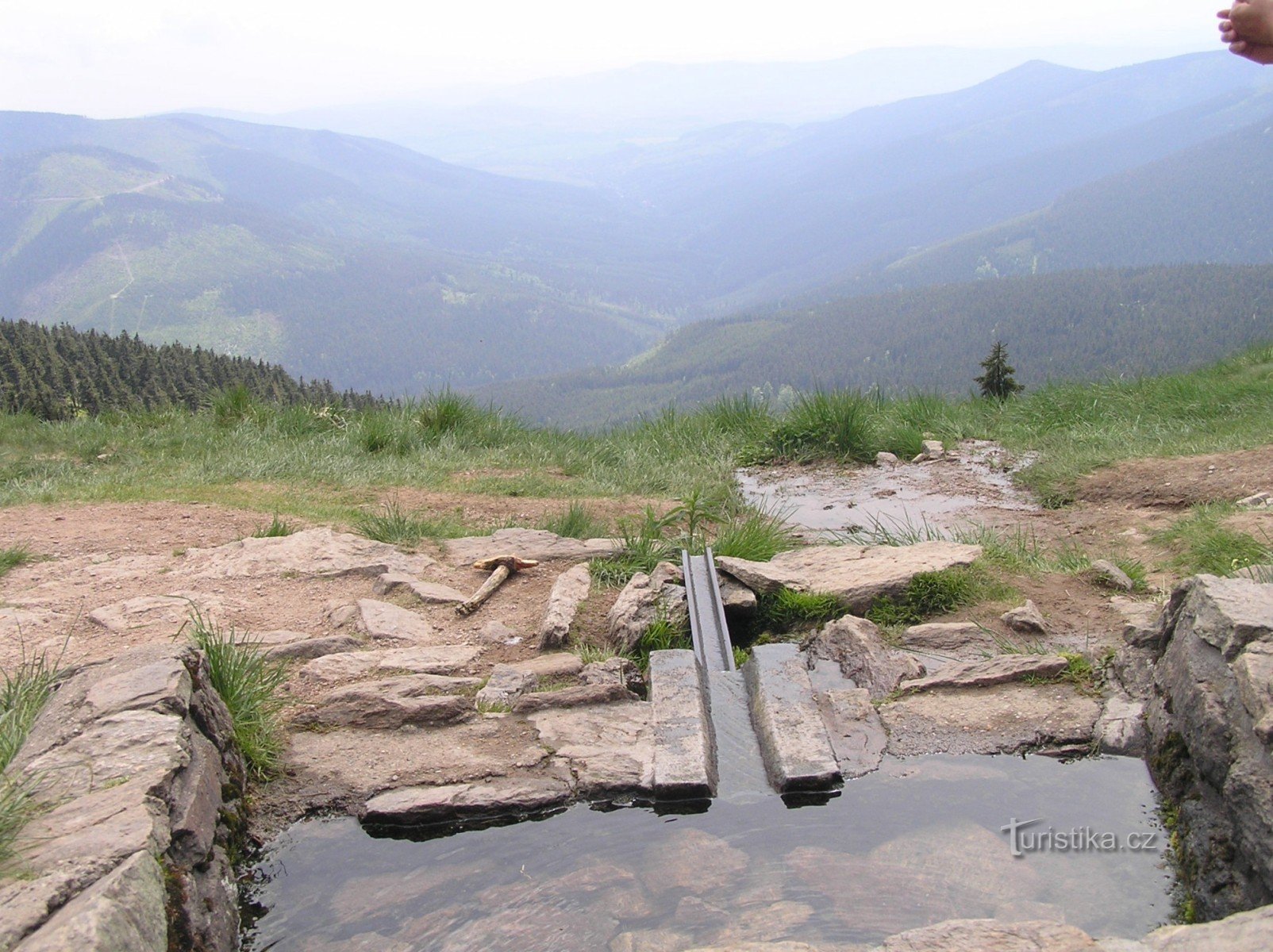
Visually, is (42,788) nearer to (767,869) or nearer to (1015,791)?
(767,869)

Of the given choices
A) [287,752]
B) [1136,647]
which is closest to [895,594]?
[1136,647]

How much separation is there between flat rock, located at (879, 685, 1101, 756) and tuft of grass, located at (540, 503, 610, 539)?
3.07 metres

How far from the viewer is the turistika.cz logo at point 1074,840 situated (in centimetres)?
303

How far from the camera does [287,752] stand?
3.72 metres

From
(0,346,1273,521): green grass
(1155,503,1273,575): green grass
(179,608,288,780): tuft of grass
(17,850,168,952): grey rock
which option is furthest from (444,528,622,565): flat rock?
(17,850,168,952): grey rock

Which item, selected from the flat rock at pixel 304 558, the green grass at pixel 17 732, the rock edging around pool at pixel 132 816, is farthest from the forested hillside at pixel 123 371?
the rock edging around pool at pixel 132 816

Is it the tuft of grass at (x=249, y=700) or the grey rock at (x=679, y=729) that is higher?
the tuft of grass at (x=249, y=700)

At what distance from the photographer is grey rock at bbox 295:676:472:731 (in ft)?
13.0

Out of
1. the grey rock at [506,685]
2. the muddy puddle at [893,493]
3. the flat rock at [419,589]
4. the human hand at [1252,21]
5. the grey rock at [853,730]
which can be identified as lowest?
the muddy puddle at [893,493]

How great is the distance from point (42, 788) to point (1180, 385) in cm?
1076

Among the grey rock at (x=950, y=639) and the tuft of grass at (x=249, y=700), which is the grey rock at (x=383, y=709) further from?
the grey rock at (x=950, y=639)

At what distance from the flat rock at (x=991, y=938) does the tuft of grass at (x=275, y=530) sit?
16.2ft

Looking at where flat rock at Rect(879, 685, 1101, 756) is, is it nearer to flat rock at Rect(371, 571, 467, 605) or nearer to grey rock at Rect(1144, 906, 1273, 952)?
grey rock at Rect(1144, 906, 1273, 952)

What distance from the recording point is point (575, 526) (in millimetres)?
6738
